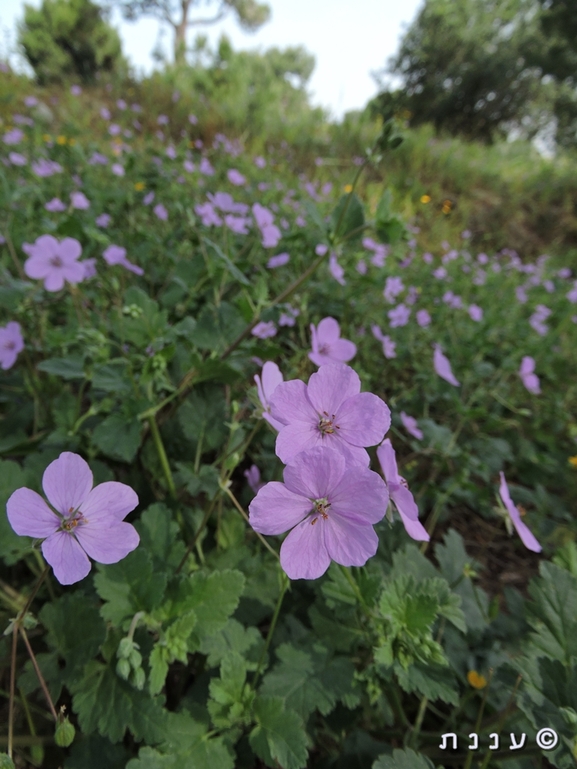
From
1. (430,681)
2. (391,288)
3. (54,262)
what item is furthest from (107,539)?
(391,288)

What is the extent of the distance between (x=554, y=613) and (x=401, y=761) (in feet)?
1.66

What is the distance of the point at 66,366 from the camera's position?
1.39 metres

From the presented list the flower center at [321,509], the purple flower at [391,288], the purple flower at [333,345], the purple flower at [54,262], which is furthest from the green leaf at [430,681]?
the purple flower at [391,288]

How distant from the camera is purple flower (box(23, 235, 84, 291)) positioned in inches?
66.3

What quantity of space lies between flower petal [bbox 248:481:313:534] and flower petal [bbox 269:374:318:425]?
0.43ft

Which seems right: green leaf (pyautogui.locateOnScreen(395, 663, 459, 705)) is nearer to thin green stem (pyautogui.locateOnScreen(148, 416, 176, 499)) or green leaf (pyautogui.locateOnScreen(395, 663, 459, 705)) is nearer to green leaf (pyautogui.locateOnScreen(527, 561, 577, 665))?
green leaf (pyautogui.locateOnScreen(527, 561, 577, 665))

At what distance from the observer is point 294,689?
1.05 meters

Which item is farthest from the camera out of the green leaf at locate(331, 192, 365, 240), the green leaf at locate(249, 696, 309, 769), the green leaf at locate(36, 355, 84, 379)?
the green leaf at locate(331, 192, 365, 240)

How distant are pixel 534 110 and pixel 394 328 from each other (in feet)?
84.1

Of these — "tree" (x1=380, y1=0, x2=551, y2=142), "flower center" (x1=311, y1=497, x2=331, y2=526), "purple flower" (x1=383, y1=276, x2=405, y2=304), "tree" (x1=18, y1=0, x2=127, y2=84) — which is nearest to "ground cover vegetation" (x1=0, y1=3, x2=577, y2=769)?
"flower center" (x1=311, y1=497, x2=331, y2=526)

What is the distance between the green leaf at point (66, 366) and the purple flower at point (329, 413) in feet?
2.76

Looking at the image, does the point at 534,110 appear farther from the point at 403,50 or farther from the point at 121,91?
the point at 121,91

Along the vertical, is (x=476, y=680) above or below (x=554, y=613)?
below

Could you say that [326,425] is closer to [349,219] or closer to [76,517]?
[76,517]
